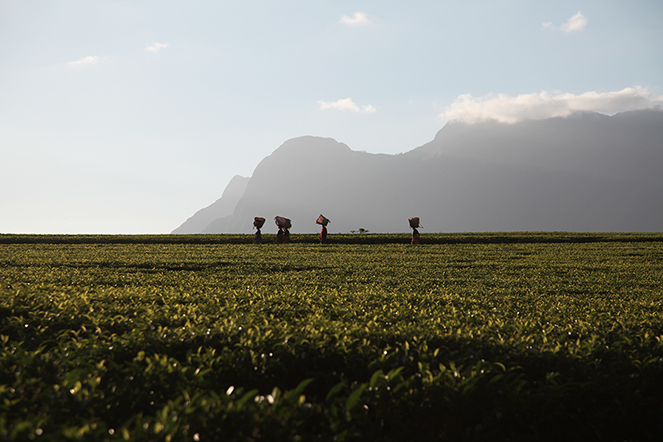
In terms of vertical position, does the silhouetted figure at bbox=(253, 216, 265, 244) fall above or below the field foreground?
above

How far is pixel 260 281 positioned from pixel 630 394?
677cm

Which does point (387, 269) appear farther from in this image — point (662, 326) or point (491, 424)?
point (491, 424)

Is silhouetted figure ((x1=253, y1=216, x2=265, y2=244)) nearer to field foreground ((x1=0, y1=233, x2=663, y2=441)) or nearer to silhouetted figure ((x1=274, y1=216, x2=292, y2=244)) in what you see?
silhouetted figure ((x1=274, y1=216, x2=292, y2=244))

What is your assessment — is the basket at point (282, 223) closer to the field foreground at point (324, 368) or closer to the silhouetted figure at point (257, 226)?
the silhouetted figure at point (257, 226)

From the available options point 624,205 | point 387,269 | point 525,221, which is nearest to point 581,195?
point 624,205

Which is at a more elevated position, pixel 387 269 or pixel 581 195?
pixel 581 195

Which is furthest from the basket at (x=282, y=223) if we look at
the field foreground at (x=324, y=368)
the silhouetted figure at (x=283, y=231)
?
the field foreground at (x=324, y=368)

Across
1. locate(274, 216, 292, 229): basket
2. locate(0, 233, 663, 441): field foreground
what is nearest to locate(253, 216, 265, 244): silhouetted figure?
locate(274, 216, 292, 229): basket

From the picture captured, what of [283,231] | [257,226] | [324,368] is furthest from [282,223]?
[324,368]

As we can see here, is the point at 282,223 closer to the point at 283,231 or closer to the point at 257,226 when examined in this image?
the point at 283,231

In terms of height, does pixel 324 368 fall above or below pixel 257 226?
below

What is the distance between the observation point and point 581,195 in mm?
187125

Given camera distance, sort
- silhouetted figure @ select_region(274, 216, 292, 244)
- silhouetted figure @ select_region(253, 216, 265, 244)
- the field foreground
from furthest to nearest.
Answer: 1. silhouetted figure @ select_region(274, 216, 292, 244)
2. silhouetted figure @ select_region(253, 216, 265, 244)
3. the field foreground

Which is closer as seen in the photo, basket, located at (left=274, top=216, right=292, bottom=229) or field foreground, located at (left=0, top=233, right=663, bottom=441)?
field foreground, located at (left=0, top=233, right=663, bottom=441)
